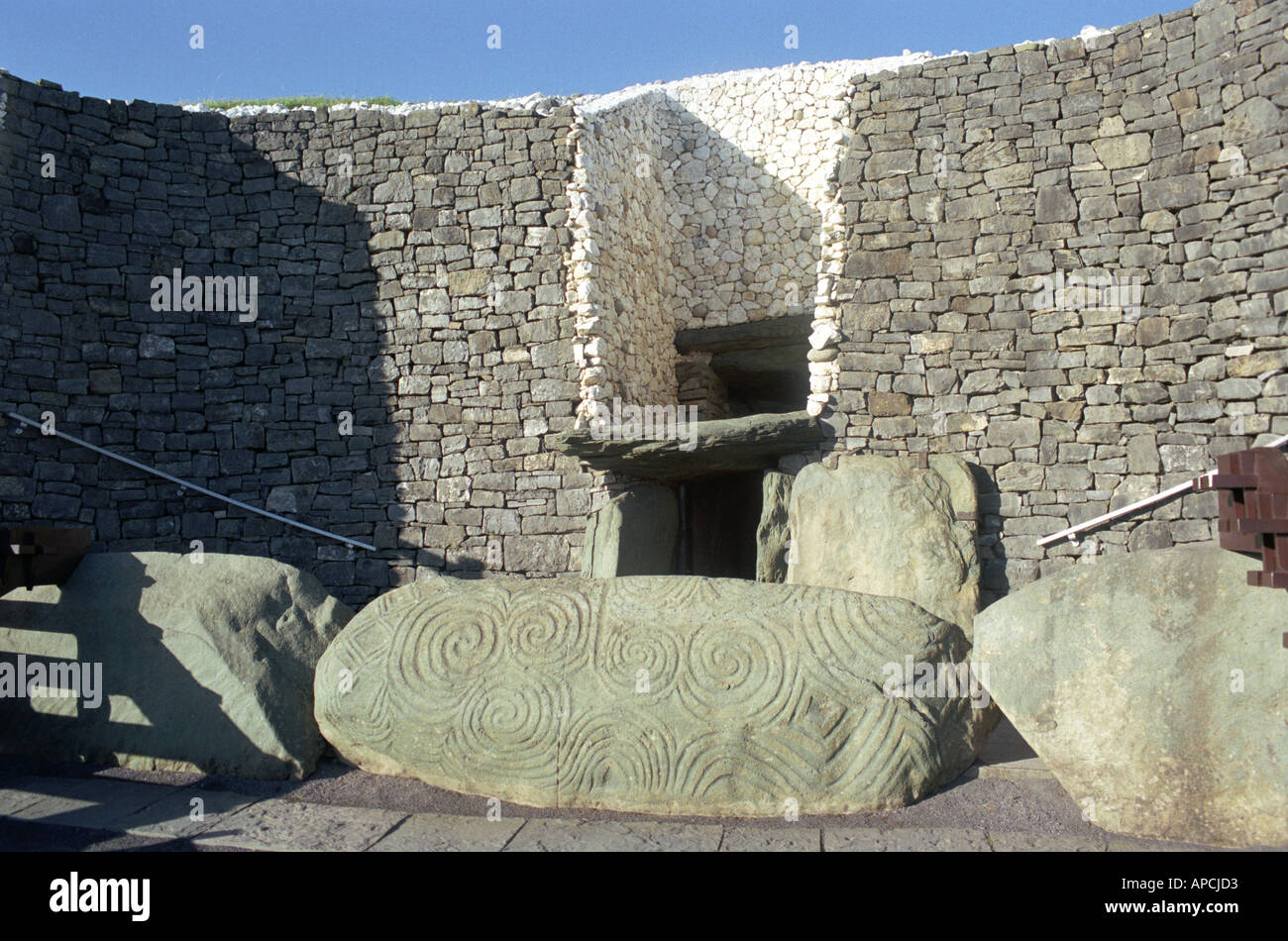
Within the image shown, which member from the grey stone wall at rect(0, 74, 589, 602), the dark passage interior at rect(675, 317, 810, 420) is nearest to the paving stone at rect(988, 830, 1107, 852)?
the grey stone wall at rect(0, 74, 589, 602)

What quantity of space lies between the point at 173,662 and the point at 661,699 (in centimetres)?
259

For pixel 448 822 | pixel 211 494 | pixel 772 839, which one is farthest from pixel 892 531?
pixel 211 494

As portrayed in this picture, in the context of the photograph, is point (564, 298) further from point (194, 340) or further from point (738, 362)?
point (194, 340)

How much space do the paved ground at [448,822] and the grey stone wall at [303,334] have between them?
3.45 meters

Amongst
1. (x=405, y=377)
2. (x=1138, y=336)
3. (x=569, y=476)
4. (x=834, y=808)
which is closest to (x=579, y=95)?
(x=405, y=377)

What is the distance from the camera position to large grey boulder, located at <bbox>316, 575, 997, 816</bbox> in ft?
12.8

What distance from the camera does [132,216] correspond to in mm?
8094

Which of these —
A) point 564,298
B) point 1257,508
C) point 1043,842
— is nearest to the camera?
point 1257,508

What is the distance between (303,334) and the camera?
8.07 meters

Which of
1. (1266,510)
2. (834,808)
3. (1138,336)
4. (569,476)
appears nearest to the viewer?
(1266,510)

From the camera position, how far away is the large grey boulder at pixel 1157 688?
3420 mm

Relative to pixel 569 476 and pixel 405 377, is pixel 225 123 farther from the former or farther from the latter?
pixel 569 476

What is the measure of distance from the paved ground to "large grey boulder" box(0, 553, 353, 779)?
0.23m

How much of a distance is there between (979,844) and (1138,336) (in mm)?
4456
